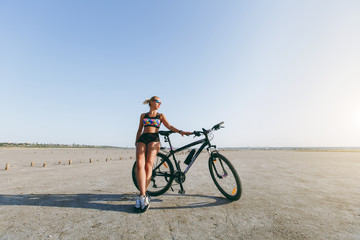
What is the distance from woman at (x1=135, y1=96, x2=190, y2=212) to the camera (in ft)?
11.8

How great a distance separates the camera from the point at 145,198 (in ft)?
10.8

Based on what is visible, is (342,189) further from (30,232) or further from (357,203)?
(30,232)

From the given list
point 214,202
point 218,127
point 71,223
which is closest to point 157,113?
point 218,127

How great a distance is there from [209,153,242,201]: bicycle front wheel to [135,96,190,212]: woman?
103 cm

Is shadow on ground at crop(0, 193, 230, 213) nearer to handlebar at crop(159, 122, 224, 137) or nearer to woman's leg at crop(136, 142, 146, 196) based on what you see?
woman's leg at crop(136, 142, 146, 196)

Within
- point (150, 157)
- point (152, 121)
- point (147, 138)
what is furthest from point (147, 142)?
point (152, 121)

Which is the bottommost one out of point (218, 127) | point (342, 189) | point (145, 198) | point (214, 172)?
point (342, 189)

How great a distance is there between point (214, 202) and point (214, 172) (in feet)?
2.84

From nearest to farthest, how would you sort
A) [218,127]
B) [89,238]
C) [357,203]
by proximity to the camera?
[89,238]
[357,203]
[218,127]

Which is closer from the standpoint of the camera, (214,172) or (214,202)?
(214,202)

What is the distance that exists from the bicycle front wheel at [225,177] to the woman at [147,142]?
103 cm

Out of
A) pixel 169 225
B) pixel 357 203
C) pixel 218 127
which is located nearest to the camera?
pixel 169 225

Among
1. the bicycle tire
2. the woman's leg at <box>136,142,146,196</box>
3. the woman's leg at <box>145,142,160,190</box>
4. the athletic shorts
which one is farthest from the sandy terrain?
the athletic shorts

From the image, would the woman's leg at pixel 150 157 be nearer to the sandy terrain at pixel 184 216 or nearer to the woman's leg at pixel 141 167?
the woman's leg at pixel 141 167
